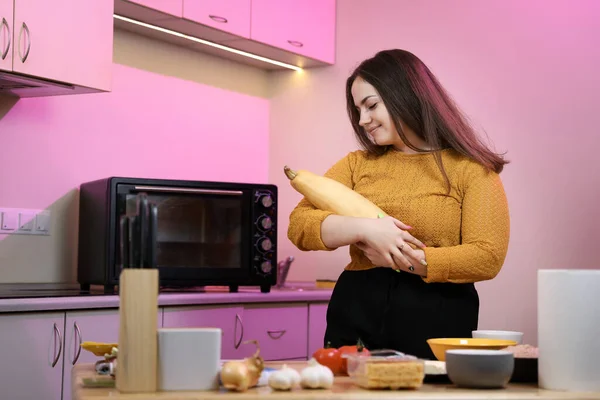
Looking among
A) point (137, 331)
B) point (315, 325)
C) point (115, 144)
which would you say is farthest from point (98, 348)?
point (115, 144)

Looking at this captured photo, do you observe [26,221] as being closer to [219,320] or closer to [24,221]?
[24,221]

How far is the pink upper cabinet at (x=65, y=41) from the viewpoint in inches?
95.5

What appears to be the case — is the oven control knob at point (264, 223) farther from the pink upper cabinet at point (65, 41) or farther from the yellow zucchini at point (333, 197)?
the yellow zucchini at point (333, 197)

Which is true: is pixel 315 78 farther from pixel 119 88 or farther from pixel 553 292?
pixel 553 292

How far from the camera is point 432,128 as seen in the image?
5.97ft

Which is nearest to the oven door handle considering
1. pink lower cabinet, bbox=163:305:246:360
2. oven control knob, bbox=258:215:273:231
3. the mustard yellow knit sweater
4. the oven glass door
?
the oven glass door

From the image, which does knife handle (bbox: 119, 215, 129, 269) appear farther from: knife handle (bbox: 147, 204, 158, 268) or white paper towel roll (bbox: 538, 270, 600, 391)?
white paper towel roll (bbox: 538, 270, 600, 391)

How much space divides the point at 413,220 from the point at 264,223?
1.17 meters

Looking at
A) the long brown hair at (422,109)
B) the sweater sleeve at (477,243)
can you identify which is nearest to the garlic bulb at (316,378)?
the sweater sleeve at (477,243)

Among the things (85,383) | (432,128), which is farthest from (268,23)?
(85,383)

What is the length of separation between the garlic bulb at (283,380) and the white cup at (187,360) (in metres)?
0.08

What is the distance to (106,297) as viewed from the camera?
7.90 feet

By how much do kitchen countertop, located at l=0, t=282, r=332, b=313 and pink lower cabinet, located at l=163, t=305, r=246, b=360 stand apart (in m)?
0.02

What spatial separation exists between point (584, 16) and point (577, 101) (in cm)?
28
